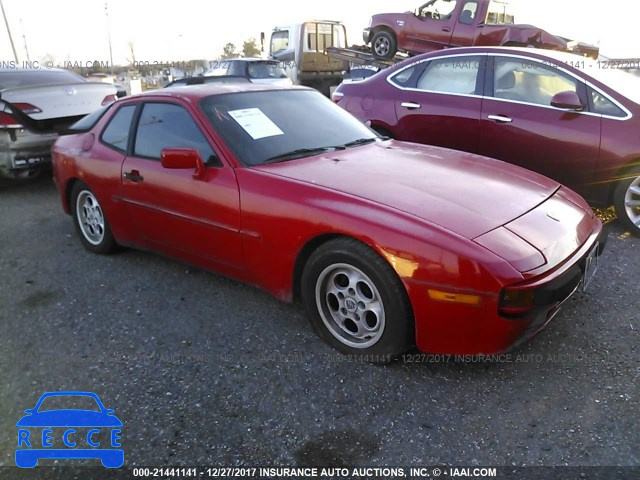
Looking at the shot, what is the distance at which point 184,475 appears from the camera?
2.08 metres

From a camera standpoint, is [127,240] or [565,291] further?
[127,240]

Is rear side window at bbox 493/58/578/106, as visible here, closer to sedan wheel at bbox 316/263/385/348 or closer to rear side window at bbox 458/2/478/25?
sedan wheel at bbox 316/263/385/348

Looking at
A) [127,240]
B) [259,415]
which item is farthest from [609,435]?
[127,240]

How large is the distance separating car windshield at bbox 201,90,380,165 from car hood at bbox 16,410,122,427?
158cm

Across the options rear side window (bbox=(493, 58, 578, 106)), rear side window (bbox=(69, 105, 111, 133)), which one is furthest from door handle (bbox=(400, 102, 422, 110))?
rear side window (bbox=(69, 105, 111, 133))

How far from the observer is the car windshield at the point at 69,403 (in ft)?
8.19

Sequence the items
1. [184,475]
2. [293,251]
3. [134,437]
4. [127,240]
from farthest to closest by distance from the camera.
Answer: [127,240] → [293,251] → [134,437] → [184,475]

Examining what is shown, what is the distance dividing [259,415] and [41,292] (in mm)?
2248

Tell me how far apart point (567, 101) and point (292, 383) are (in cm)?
353

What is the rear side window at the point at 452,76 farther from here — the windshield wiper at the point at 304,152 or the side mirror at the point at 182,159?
the side mirror at the point at 182,159

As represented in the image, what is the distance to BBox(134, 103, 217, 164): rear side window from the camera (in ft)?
10.8

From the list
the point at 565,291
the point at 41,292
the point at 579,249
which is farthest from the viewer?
the point at 41,292

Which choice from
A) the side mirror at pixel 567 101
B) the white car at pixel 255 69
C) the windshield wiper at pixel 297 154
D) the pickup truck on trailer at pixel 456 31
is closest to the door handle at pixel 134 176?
the windshield wiper at pixel 297 154

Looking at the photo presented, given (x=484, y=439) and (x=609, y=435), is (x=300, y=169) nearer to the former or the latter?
(x=484, y=439)
